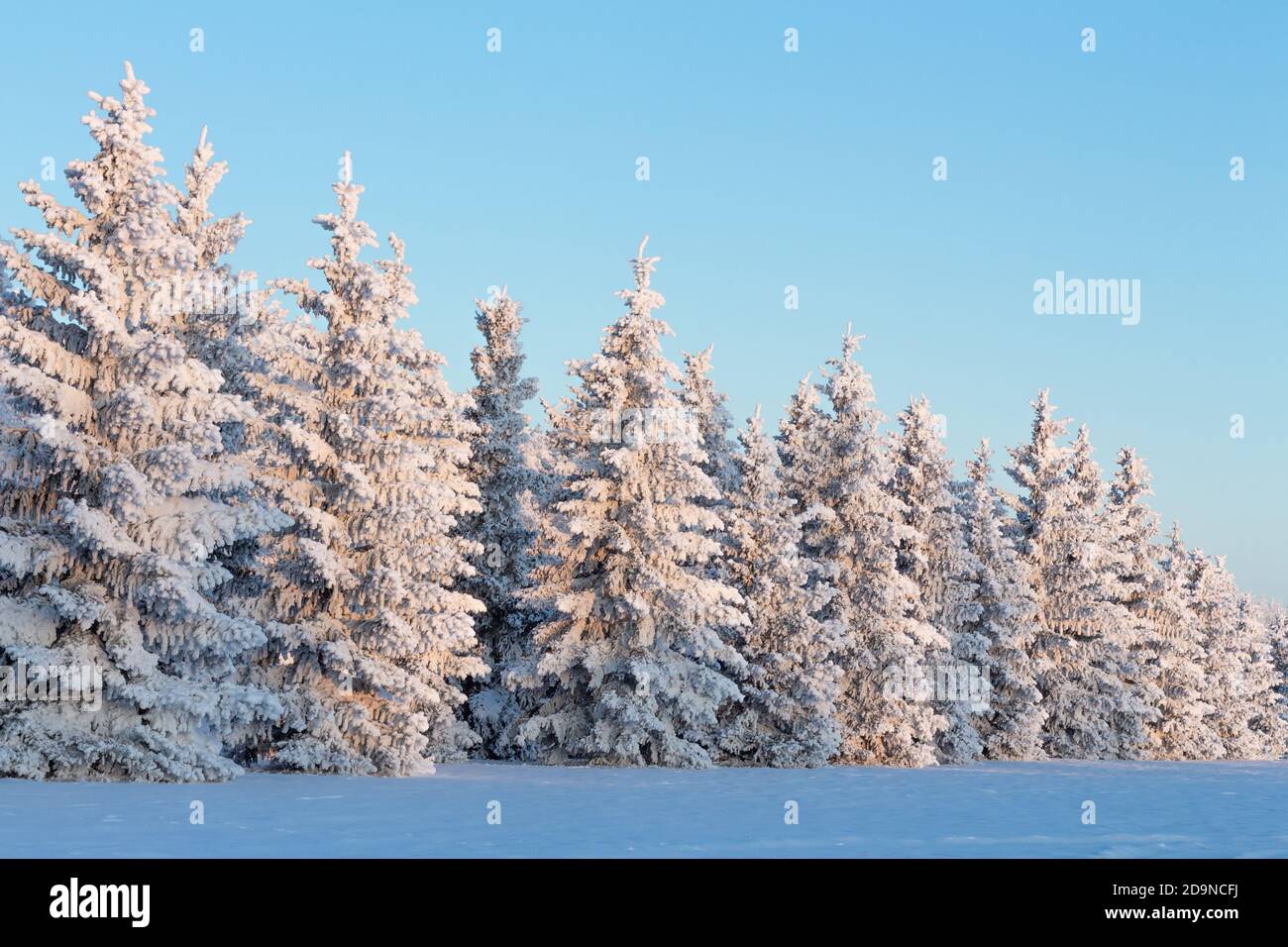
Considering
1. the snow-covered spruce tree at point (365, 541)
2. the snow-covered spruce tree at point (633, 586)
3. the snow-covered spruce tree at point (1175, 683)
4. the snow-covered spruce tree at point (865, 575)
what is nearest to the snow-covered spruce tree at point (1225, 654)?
the snow-covered spruce tree at point (1175, 683)

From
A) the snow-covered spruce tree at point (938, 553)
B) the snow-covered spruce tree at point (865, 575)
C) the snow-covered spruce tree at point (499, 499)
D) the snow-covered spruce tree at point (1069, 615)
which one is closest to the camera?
the snow-covered spruce tree at point (865, 575)

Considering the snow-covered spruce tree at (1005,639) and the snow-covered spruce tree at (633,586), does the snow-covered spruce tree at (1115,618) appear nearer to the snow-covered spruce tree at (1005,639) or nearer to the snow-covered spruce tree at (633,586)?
the snow-covered spruce tree at (1005,639)

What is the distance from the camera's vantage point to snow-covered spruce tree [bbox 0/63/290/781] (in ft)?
74.5

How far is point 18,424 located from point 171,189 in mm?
5296

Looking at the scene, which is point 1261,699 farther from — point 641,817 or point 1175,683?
point 641,817

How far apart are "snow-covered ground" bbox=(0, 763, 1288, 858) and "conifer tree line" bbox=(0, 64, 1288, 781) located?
9.51 ft

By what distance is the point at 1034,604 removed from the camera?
45.6m

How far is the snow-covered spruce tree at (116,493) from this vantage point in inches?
894

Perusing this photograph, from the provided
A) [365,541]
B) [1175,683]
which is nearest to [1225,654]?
[1175,683]

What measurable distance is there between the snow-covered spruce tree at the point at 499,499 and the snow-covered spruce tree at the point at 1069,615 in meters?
19.5

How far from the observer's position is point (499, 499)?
39469 mm
